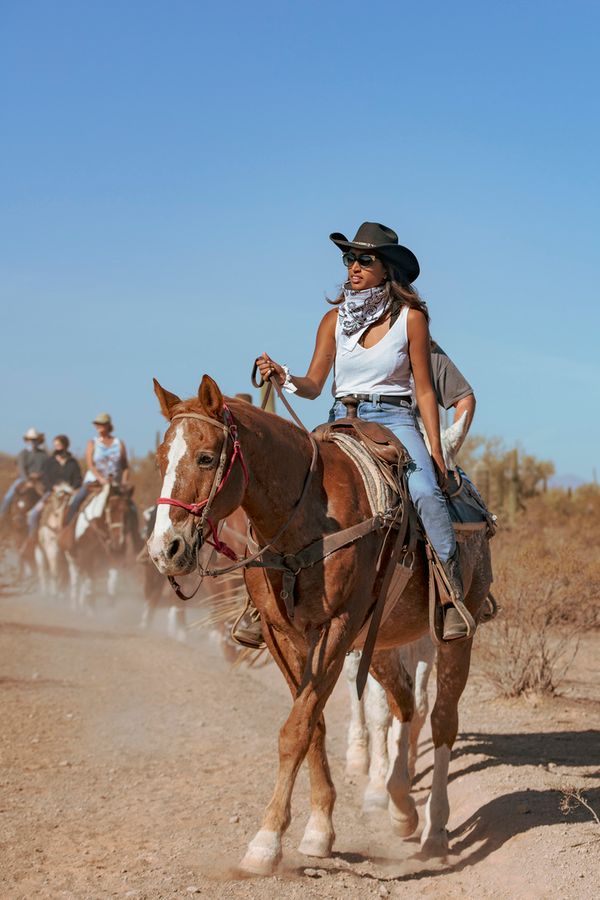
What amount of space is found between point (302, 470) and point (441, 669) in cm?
190

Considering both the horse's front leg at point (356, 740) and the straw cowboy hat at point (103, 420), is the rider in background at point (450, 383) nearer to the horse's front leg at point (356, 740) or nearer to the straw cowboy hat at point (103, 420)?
the horse's front leg at point (356, 740)

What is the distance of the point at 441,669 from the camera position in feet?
22.1

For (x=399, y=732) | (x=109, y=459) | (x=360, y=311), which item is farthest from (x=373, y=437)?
(x=109, y=459)

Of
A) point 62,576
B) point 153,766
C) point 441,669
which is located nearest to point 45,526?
point 62,576

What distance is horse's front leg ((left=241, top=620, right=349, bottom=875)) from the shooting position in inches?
201

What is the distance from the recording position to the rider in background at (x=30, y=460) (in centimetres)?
2375

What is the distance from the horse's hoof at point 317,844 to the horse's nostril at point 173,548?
183 cm

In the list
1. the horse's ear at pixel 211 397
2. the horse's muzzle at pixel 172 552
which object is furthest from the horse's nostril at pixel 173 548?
the horse's ear at pixel 211 397

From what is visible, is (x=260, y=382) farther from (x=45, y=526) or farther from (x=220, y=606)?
(x=45, y=526)

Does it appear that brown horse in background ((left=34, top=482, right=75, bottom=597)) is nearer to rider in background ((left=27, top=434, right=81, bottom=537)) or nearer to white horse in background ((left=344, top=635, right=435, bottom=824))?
rider in background ((left=27, top=434, right=81, bottom=537))

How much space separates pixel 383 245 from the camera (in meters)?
6.27

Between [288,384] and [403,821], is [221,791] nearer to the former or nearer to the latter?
[403,821]

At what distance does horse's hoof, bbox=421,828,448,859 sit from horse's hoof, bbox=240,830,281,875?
145 centimetres

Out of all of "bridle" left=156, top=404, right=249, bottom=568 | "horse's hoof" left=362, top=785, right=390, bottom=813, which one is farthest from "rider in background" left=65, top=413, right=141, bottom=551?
"bridle" left=156, top=404, right=249, bottom=568
